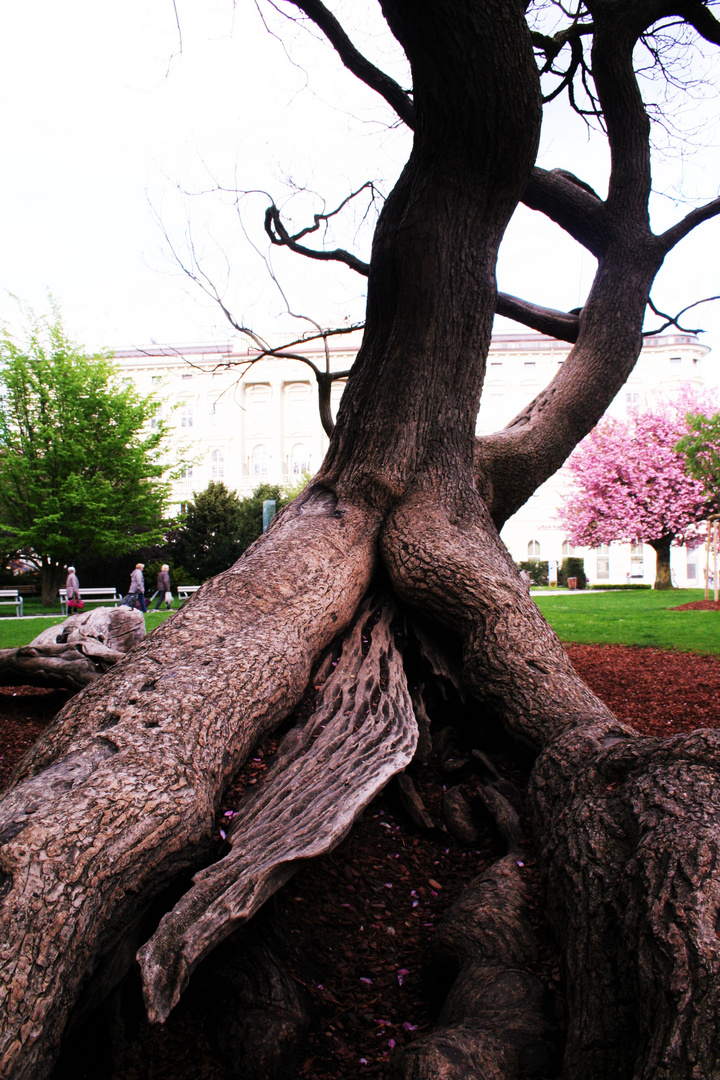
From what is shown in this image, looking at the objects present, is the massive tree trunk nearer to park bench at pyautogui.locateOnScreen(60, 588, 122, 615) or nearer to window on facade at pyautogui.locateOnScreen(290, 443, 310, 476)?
park bench at pyautogui.locateOnScreen(60, 588, 122, 615)

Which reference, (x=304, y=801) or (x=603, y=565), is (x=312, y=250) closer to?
(x=304, y=801)

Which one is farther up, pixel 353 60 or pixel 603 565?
pixel 353 60

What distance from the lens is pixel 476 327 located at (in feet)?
14.9

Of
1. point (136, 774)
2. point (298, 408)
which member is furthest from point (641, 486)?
point (298, 408)

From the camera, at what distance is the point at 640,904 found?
1849mm

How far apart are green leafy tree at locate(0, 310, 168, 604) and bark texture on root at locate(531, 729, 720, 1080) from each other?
23962 mm

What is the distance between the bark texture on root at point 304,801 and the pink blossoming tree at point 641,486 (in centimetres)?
2534

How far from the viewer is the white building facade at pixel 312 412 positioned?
170 ft

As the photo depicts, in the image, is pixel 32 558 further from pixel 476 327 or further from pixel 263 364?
pixel 263 364

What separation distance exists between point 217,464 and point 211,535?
86.4 feet

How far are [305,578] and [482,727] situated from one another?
1.28m

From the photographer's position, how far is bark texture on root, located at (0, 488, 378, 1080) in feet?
5.70

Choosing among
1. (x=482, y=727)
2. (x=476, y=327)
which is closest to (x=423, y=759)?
(x=482, y=727)

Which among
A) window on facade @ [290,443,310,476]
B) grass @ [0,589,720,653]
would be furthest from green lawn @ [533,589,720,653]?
window on facade @ [290,443,310,476]
